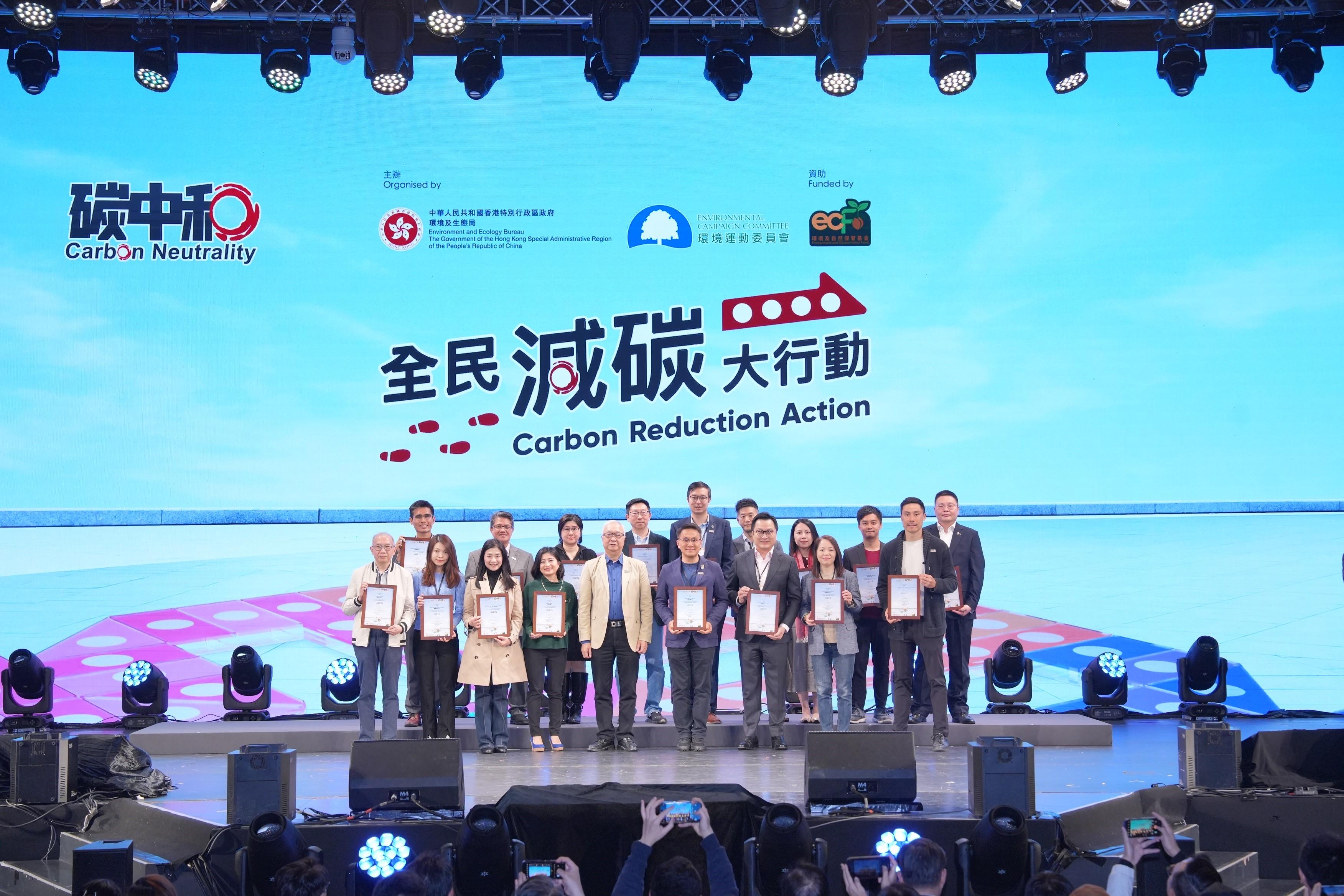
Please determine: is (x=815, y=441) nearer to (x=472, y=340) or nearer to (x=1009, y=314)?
(x=1009, y=314)

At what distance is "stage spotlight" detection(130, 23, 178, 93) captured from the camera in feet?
27.4

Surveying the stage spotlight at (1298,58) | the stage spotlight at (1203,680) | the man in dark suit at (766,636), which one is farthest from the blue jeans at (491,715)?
the stage spotlight at (1298,58)

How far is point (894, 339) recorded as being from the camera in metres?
10.3

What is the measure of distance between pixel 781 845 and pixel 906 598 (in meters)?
2.62

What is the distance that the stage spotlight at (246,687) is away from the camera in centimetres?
780

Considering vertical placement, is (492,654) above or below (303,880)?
above

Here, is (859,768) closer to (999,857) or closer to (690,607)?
(999,857)

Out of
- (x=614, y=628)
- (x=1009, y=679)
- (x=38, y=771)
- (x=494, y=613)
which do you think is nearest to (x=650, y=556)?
(x=614, y=628)

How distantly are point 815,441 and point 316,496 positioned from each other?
13.7ft

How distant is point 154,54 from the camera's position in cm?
838

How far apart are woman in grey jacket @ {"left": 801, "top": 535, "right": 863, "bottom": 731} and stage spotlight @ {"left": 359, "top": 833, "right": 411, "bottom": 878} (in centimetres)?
278

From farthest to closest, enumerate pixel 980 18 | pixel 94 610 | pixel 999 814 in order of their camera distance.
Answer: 1. pixel 94 610
2. pixel 980 18
3. pixel 999 814

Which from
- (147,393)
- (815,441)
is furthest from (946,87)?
(147,393)

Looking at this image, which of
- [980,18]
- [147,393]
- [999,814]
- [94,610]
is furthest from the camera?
[94,610]
